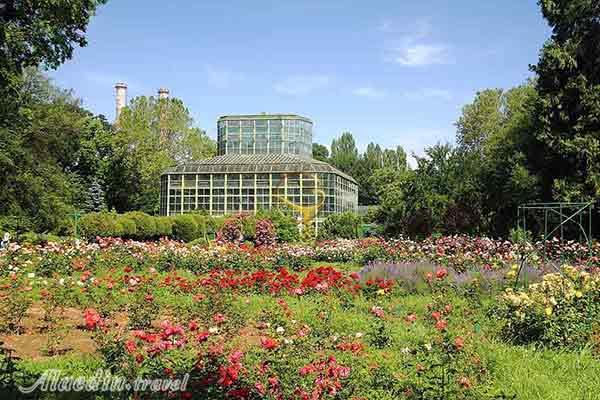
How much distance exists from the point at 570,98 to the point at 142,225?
15.6 m

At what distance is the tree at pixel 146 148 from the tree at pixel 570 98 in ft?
75.3

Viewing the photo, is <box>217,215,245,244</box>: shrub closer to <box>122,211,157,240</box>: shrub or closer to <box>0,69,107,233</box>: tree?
<box>122,211,157,240</box>: shrub

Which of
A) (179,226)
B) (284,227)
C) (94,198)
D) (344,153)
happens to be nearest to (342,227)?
(284,227)

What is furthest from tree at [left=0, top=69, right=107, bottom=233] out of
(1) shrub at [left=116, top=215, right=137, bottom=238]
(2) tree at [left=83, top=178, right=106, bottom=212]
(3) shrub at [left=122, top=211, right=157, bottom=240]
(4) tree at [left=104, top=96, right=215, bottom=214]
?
(2) tree at [left=83, top=178, right=106, bottom=212]

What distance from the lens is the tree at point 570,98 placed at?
16.1m

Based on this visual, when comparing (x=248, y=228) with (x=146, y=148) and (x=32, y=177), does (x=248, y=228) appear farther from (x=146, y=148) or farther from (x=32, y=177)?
(x=146, y=148)

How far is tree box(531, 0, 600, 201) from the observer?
16.1 meters

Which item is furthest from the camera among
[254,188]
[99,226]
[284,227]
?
[254,188]

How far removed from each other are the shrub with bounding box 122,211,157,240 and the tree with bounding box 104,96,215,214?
11.4 meters

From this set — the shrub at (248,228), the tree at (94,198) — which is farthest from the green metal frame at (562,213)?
the tree at (94,198)

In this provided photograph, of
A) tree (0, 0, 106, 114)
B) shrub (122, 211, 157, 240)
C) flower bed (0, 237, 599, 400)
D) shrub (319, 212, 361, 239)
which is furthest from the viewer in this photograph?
shrub (319, 212, 361, 239)

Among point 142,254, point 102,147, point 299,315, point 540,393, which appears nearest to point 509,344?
point 540,393

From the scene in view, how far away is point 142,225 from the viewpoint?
22.7m

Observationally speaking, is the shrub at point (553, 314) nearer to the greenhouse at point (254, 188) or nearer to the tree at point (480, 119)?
the greenhouse at point (254, 188)
